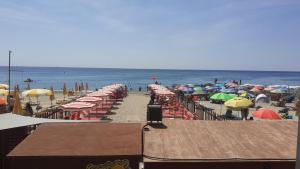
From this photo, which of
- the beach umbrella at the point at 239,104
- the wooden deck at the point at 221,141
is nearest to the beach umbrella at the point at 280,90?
the beach umbrella at the point at 239,104

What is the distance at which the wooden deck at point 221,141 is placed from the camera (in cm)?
800

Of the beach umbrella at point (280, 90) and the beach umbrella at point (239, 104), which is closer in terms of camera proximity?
the beach umbrella at point (239, 104)

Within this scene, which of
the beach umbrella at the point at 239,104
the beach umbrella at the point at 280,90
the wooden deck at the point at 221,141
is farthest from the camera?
the beach umbrella at the point at 280,90

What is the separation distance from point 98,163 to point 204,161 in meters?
2.49

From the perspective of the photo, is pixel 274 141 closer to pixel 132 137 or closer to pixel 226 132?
pixel 226 132

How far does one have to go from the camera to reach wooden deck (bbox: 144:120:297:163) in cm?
800

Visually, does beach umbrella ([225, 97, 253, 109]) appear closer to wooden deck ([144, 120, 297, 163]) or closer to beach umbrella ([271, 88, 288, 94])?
wooden deck ([144, 120, 297, 163])

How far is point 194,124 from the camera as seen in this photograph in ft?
36.3

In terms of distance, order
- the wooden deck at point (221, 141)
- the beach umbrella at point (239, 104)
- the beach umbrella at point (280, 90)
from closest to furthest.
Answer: the wooden deck at point (221, 141)
the beach umbrella at point (239, 104)
the beach umbrella at point (280, 90)

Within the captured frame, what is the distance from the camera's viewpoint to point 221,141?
9281 millimetres

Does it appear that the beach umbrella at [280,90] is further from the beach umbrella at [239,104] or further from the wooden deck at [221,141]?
the wooden deck at [221,141]

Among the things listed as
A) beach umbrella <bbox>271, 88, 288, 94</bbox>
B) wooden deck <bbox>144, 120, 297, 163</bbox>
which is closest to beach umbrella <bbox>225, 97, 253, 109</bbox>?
wooden deck <bbox>144, 120, 297, 163</bbox>

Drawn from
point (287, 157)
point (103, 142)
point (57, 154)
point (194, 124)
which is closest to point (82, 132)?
point (103, 142)

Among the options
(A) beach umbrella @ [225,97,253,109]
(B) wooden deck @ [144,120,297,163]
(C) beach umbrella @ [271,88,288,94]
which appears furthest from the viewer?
(C) beach umbrella @ [271,88,288,94]
